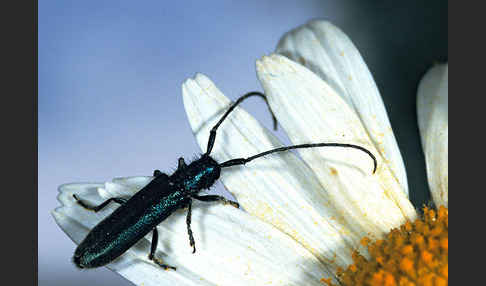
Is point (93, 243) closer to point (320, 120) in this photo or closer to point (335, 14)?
point (320, 120)

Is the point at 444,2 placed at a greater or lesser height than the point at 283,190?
greater

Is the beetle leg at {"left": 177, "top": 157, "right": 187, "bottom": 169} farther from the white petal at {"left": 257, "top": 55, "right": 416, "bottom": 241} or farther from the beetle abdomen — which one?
the white petal at {"left": 257, "top": 55, "right": 416, "bottom": 241}

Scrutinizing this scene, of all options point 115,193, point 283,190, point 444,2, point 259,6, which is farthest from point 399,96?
point 115,193

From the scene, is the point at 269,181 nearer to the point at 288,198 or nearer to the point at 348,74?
the point at 288,198

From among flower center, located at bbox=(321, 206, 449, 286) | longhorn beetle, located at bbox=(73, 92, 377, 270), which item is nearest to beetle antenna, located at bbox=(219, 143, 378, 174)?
longhorn beetle, located at bbox=(73, 92, 377, 270)

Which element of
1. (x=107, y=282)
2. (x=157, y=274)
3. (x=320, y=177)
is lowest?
(x=107, y=282)

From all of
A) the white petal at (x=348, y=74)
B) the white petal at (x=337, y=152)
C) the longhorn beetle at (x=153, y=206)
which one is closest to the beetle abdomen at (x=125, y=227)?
the longhorn beetle at (x=153, y=206)

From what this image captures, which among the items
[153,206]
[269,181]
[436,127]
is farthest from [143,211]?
[436,127]
